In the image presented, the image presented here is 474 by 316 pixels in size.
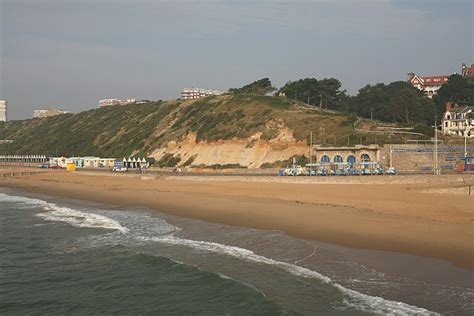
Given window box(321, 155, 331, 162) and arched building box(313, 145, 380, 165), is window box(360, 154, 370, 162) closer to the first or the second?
arched building box(313, 145, 380, 165)

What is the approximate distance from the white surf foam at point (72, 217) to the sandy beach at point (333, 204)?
4.14 metres

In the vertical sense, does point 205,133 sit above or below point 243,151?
above

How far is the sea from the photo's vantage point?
11.1 meters

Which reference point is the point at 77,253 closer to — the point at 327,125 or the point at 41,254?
the point at 41,254

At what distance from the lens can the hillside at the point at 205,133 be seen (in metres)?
55.4

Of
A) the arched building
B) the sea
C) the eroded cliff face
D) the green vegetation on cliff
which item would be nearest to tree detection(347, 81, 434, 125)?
the green vegetation on cliff

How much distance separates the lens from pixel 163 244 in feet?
61.3

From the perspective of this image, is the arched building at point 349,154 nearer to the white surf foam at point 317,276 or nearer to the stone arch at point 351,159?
the stone arch at point 351,159

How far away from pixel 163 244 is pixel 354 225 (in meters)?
8.52

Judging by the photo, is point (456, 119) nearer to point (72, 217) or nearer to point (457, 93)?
point (457, 93)

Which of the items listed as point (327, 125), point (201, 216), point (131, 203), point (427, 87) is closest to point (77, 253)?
point (201, 216)

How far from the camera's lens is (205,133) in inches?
2707

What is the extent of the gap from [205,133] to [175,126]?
15.3 m

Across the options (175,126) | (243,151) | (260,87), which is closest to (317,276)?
(243,151)
